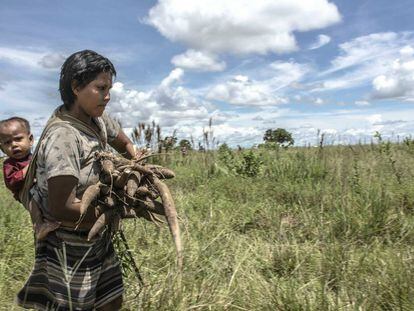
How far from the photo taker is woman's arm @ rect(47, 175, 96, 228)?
181 centimetres

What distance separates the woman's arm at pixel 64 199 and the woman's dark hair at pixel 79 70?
452mm

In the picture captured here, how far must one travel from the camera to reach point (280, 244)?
11.9ft

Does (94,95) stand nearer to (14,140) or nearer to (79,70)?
(79,70)

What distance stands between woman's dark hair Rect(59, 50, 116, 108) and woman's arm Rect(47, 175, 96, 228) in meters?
0.45

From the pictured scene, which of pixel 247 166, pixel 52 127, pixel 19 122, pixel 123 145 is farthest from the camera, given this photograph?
pixel 247 166

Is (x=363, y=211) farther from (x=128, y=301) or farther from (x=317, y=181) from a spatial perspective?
(x=128, y=301)

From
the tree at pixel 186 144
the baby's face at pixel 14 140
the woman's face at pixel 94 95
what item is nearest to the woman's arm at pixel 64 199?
the woman's face at pixel 94 95

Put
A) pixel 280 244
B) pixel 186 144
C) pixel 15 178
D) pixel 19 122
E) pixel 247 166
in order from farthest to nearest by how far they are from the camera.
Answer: pixel 186 144, pixel 247 166, pixel 280 244, pixel 19 122, pixel 15 178

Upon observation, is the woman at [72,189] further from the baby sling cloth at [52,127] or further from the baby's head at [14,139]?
the baby's head at [14,139]

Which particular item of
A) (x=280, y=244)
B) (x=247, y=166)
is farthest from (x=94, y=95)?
(x=247, y=166)

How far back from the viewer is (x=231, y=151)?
A: 7859mm

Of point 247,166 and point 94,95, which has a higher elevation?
point 94,95

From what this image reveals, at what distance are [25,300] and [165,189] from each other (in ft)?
2.95

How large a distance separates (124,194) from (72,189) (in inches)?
9.5
